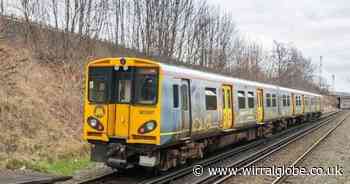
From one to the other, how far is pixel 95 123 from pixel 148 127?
146 cm

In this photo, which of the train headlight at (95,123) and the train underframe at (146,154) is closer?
the train underframe at (146,154)

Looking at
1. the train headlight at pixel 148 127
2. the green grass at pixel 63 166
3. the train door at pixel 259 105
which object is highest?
the train door at pixel 259 105

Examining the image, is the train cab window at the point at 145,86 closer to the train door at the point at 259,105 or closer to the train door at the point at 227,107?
the train door at the point at 227,107

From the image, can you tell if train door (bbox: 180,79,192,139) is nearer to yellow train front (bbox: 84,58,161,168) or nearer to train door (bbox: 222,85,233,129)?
yellow train front (bbox: 84,58,161,168)

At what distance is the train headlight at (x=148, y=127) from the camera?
34.0ft

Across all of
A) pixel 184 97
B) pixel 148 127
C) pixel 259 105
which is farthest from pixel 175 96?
pixel 259 105

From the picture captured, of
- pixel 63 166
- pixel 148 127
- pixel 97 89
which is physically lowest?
pixel 63 166

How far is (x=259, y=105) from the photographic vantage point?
19969mm

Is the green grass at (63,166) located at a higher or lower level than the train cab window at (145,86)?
lower

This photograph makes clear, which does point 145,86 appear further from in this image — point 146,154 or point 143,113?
point 146,154

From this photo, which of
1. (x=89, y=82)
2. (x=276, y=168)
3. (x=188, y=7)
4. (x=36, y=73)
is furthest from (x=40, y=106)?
(x=188, y=7)

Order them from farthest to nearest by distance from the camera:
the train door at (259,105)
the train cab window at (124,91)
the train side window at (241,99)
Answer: the train door at (259,105) → the train side window at (241,99) → the train cab window at (124,91)

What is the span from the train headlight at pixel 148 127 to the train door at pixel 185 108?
4.51ft

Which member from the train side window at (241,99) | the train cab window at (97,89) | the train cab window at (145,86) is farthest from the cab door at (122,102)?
the train side window at (241,99)
